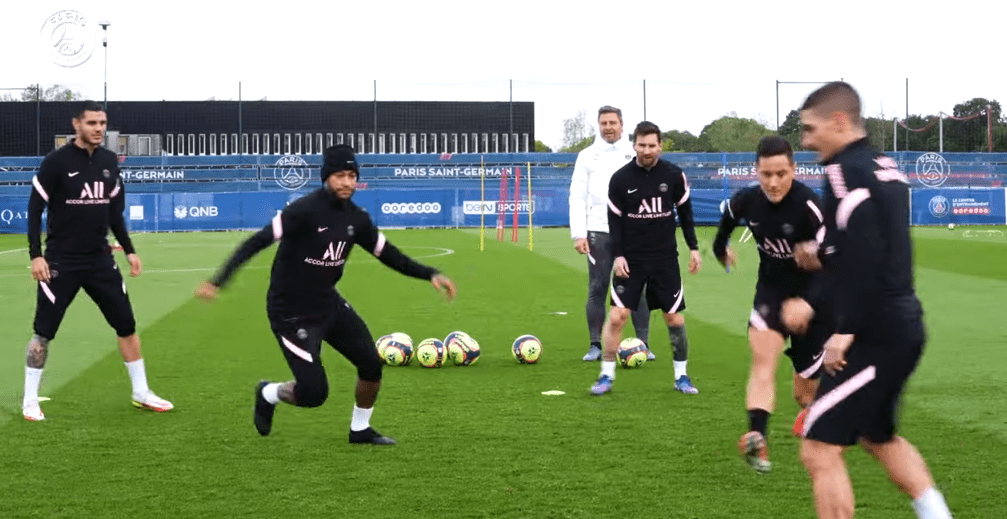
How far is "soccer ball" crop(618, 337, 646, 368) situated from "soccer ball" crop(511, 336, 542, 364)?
81cm

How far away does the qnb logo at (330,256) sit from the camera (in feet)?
25.1

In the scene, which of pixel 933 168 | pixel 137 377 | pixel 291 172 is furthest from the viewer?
pixel 291 172

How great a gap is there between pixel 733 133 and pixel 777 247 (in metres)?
50.2

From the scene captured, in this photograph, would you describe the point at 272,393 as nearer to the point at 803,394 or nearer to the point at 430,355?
the point at 803,394

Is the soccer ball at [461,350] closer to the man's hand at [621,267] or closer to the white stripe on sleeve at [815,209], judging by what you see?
the man's hand at [621,267]

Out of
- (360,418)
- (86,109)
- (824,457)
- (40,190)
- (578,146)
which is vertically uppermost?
(578,146)

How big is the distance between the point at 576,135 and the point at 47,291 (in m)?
56.6

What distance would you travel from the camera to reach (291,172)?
5212 centimetres

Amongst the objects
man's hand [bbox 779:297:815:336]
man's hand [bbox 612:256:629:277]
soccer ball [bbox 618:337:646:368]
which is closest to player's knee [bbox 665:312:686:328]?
man's hand [bbox 612:256:629:277]

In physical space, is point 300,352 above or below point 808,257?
below

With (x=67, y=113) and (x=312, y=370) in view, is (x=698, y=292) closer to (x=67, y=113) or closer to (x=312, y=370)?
(x=312, y=370)

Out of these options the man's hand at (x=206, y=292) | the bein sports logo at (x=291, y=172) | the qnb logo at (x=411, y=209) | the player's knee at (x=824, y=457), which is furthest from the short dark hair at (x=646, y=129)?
the bein sports logo at (x=291, y=172)

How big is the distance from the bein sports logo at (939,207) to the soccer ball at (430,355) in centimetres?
3757

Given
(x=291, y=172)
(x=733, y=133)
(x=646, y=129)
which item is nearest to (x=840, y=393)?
(x=646, y=129)
